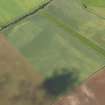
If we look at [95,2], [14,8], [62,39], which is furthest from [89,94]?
[14,8]

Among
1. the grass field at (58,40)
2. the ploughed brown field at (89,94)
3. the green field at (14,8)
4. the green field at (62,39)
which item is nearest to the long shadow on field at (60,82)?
the green field at (62,39)

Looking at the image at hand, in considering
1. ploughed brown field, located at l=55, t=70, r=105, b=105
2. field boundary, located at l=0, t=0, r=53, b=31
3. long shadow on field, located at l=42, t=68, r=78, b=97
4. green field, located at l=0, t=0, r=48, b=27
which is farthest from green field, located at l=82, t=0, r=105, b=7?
ploughed brown field, located at l=55, t=70, r=105, b=105

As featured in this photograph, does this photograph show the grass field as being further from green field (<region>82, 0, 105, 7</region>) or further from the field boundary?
green field (<region>82, 0, 105, 7</region>)

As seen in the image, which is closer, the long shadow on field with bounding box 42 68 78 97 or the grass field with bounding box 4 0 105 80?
the long shadow on field with bounding box 42 68 78 97

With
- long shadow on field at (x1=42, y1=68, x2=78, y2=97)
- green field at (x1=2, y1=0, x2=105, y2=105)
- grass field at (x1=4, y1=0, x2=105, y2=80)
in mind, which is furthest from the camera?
grass field at (x1=4, y1=0, x2=105, y2=80)

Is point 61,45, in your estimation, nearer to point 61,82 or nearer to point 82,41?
point 82,41

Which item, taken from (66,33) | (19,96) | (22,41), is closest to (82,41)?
(66,33)

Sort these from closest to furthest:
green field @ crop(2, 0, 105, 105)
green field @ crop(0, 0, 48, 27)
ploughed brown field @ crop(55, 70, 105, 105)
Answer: ploughed brown field @ crop(55, 70, 105, 105), green field @ crop(2, 0, 105, 105), green field @ crop(0, 0, 48, 27)
